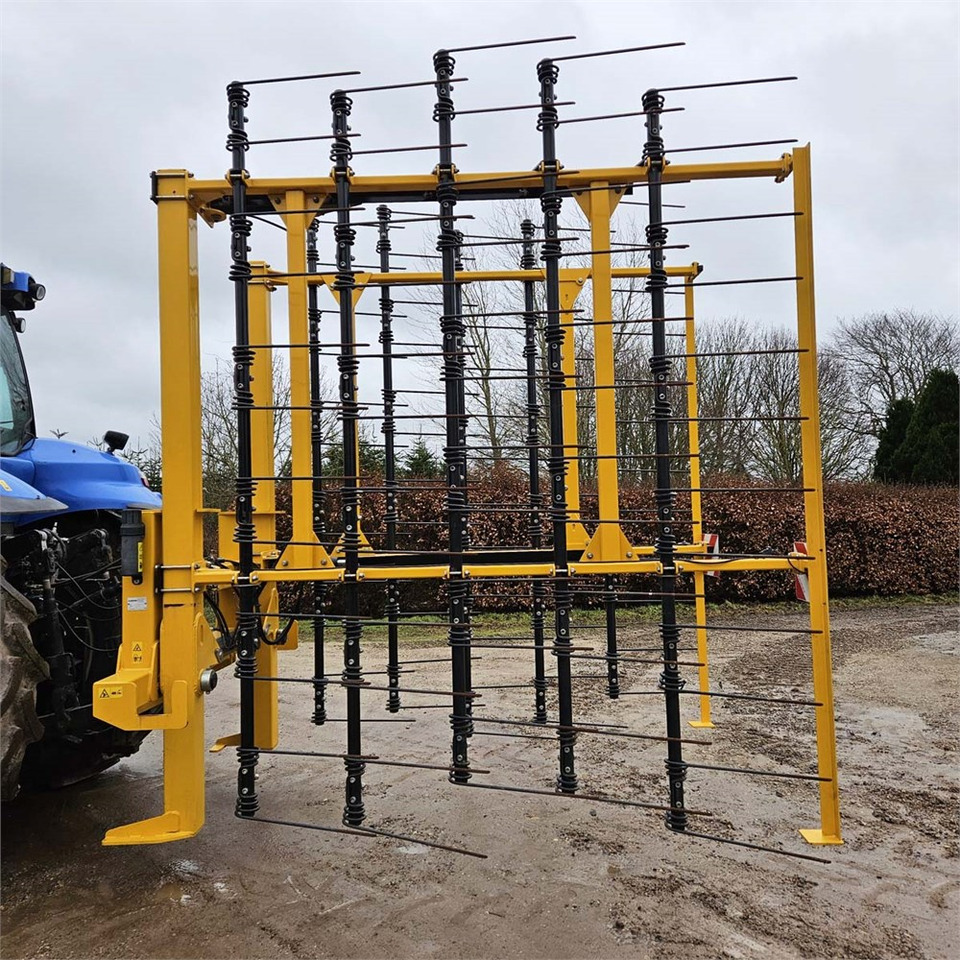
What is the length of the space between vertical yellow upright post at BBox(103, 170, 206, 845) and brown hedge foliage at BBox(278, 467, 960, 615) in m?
6.46

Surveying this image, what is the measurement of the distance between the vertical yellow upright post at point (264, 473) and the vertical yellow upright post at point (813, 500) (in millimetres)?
2527

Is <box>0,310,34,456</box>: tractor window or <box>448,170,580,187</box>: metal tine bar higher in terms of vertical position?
<box>448,170,580,187</box>: metal tine bar

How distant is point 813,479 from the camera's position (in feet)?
9.86

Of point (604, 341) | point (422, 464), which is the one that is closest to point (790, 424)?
point (422, 464)

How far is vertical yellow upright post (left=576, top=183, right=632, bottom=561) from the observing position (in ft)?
11.2

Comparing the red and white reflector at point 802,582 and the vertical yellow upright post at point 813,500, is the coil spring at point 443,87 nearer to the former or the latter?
the vertical yellow upright post at point 813,500

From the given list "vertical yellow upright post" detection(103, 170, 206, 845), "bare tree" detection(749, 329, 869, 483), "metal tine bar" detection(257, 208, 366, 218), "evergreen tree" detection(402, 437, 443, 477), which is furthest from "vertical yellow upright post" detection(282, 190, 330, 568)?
"bare tree" detection(749, 329, 869, 483)

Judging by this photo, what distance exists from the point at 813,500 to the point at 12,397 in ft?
12.7

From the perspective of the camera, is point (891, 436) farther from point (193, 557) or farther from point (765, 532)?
point (193, 557)

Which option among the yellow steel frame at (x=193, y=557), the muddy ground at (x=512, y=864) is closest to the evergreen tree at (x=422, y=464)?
the muddy ground at (x=512, y=864)

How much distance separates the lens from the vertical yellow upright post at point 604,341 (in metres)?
3.43

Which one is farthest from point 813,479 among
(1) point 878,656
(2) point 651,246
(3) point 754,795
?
(1) point 878,656

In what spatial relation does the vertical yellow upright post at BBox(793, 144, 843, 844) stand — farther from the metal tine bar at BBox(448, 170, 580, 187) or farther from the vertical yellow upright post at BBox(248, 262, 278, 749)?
the vertical yellow upright post at BBox(248, 262, 278, 749)

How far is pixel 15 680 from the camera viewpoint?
2842mm
